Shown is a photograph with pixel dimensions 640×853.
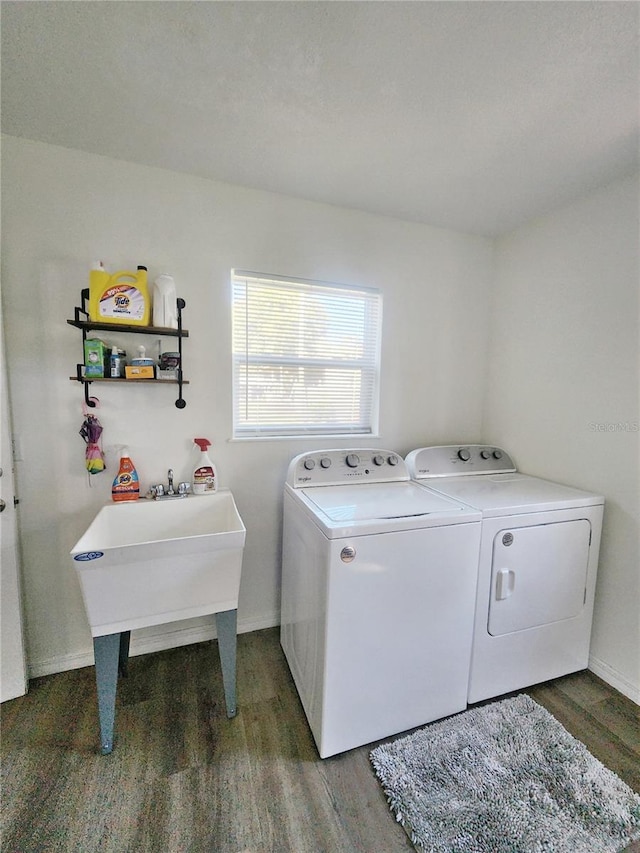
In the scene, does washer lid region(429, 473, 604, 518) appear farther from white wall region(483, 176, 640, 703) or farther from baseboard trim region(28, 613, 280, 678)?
baseboard trim region(28, 613, 280, 678)

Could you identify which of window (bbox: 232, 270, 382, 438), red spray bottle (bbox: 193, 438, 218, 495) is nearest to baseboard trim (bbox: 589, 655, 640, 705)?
window (bbox: 232, 270, 382, 438)

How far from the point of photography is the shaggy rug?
110 centimetres

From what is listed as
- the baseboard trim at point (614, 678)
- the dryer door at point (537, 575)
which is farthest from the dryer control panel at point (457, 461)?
the baseboard trim at point (614, 678)

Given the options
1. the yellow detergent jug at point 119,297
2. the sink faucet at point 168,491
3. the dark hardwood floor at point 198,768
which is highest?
the yellow detergent jug at point 119,297

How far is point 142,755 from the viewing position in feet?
4.34

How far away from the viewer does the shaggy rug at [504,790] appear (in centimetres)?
110

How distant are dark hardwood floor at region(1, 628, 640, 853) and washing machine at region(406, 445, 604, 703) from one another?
0.68 ft

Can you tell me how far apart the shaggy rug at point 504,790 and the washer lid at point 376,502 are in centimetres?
91

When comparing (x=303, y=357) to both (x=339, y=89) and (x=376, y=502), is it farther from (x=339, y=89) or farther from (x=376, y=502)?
(x=339, y=89)

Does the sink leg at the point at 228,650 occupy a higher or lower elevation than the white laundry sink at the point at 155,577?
lower

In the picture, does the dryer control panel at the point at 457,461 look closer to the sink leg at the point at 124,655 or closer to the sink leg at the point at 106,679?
the sink leg at the point at 106,679

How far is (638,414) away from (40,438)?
2767 millimetres

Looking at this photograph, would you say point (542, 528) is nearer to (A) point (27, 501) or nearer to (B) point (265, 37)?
(B) point (265, 37)

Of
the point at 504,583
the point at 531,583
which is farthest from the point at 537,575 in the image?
the point at 504,583
